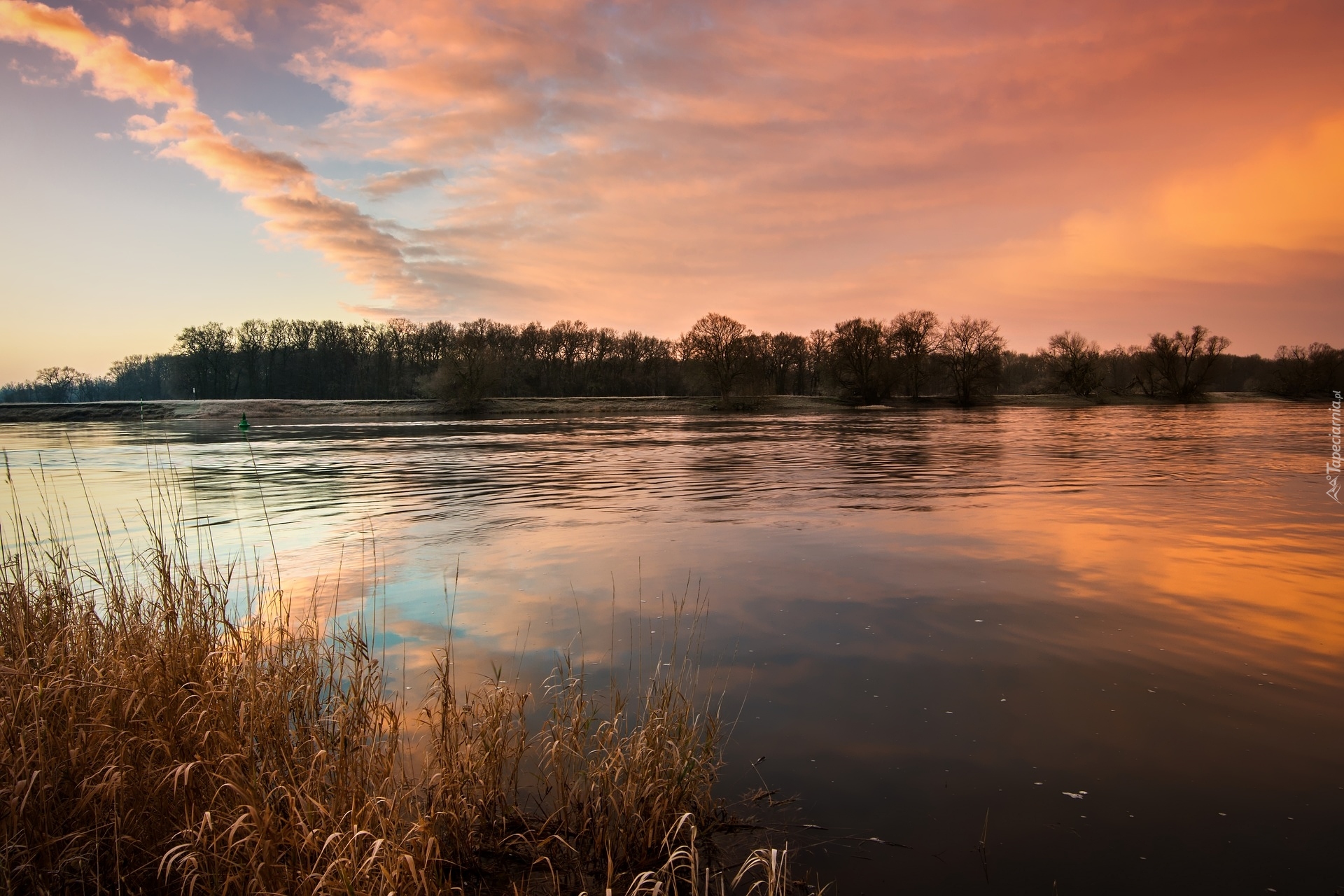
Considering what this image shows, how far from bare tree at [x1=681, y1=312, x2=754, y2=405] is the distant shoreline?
4434 millimetres

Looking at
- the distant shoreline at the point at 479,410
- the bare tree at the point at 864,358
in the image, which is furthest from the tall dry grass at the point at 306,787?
the bare tree at the point at 864,358

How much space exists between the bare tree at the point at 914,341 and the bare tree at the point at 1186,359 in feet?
131

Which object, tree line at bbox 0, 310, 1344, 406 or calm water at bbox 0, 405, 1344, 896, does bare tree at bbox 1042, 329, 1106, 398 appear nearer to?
tree line at bbox 0, 310, 1344, 406

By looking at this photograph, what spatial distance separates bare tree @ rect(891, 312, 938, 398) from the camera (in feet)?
354

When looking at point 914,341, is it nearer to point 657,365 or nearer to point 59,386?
point 657,365

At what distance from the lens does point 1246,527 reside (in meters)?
14.9

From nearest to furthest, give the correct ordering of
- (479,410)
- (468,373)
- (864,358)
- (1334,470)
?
(1334,470) → (468,373) → (479,410) → (864,358)

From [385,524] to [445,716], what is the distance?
12.0m

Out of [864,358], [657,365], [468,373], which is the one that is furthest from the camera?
[657,365]

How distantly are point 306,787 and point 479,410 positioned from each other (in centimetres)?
9936

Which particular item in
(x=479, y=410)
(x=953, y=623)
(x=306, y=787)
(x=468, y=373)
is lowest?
(x=953, y=623)

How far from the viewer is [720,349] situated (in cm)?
9812

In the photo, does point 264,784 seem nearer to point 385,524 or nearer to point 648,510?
point 385,524

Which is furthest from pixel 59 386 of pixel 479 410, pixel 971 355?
pixel 971 355
